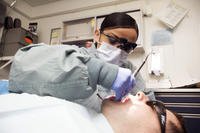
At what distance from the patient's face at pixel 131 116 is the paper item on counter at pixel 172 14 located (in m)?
1.69

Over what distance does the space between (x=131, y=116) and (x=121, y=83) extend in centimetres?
12

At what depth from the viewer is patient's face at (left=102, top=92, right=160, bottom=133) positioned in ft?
2.45

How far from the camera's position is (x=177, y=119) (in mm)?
841

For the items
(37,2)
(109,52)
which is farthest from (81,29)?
(109,52)

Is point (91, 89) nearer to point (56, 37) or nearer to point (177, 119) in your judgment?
point (177, 119)

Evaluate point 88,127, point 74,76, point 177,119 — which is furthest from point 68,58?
point 177,119

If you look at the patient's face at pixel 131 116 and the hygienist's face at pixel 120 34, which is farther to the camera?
the hygienist's face at pixel 120 34

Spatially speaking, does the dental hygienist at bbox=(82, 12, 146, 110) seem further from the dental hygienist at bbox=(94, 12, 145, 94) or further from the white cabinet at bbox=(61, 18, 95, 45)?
the white cabinet at bbox=(61, 18, 95, 45)

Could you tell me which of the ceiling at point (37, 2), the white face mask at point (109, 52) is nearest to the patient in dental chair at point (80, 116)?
the white face mask at point (109, 52)

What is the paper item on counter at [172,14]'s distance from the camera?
7.53 feet

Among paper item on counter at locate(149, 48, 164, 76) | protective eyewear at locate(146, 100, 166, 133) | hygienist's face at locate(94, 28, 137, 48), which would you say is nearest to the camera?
protective eyewear at locate(146, 100, 166, 133)

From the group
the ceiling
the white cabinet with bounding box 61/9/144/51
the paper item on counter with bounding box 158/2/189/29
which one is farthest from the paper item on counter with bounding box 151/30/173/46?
the ceiling

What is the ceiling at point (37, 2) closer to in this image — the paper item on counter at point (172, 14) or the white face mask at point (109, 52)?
the paper item on counter at point (172, 14)

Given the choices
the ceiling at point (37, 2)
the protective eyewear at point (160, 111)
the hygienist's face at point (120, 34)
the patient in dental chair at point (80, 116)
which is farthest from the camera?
the ceiling at point (37, 2)
